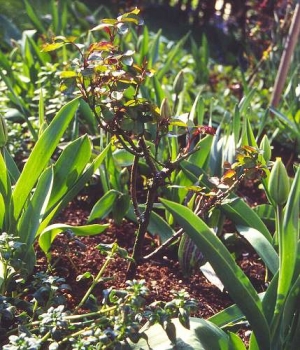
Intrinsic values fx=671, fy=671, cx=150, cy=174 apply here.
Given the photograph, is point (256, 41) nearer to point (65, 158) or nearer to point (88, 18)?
point (88, 18)

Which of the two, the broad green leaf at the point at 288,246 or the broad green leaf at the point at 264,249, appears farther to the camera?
the broad green leaf at the point at 264,249

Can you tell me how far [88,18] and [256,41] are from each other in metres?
1.15

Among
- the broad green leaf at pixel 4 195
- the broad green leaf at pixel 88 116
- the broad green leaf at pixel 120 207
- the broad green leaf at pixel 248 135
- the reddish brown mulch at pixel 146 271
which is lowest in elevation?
the reddish brown mulch at pixel 146 271

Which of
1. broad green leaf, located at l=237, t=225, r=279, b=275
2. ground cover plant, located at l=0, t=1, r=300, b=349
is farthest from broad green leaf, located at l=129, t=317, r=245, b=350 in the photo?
broad green leaf, located at l=237, t=225, r=279, b=275

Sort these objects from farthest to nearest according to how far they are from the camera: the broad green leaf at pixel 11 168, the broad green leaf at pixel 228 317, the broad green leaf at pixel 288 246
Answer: the broad green leaf at pixel 11 168, the broad green leaf at pixel 228 317, the broad green leaf at pixel 288 246

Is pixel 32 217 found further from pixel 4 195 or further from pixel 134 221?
pixel 134 221

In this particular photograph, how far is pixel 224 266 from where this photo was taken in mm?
1349

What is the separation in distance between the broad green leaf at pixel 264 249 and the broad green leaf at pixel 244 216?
0.31 feet

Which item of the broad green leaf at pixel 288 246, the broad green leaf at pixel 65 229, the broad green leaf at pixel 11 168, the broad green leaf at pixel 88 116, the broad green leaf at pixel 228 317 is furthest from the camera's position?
the broad green leaf at pixel 88 116

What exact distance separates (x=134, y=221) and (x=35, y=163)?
21.6 inches

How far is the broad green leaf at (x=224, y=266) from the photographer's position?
1.33 meters

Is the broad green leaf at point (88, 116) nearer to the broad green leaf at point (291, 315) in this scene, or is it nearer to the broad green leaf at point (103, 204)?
the broad green leaf at point (103, 204)

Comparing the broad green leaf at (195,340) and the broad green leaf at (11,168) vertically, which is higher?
the broad green leaf at (11,168)

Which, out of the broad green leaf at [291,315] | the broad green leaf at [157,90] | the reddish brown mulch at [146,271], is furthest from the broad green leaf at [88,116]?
the broad green leaf at [291,315]
